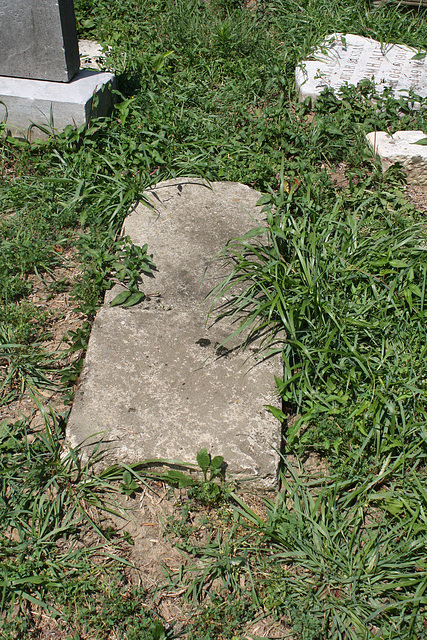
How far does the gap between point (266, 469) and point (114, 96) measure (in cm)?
302

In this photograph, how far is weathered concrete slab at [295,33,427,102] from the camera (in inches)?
176

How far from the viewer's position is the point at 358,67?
15.3ft

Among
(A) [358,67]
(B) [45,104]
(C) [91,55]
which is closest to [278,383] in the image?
(B) [45,104]

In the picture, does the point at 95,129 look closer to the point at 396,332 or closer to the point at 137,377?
the point at 137,377

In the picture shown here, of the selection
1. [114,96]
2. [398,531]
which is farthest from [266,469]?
[114,96]

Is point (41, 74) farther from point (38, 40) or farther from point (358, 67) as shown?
point (358, 67)

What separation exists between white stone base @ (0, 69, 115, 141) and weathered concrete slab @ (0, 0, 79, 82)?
2.5 inches

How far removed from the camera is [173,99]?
14.3 feet

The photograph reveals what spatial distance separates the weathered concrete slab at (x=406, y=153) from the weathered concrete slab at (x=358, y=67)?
689mm

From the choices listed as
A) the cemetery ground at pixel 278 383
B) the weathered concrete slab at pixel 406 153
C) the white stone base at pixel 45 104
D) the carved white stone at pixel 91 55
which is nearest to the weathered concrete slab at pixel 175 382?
the cemetery ground at pixel 278 383

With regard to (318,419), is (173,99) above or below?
above

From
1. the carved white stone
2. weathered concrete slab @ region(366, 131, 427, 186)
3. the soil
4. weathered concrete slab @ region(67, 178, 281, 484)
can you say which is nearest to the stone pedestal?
the carved white stone

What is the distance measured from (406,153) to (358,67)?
1.26 metres

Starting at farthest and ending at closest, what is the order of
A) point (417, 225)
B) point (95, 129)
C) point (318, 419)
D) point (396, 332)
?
1. point (95, 129)
2. point (417, 225)
3. point (396, 332)
4. point (318, 419)
